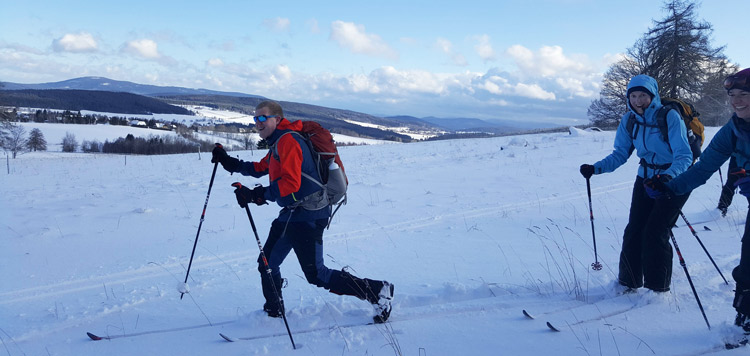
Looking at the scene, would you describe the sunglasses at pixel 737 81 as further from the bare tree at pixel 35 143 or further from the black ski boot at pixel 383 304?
the bare tree at pixel 35 143

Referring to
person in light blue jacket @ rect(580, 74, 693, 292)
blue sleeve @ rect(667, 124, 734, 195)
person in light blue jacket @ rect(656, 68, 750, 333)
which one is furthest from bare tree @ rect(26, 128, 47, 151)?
person in light blue jacket @ rect(656, 68, 750, 333)

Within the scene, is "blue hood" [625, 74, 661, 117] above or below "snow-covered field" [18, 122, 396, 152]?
above

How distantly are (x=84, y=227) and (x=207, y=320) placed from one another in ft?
18.5

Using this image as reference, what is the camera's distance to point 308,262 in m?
3.60

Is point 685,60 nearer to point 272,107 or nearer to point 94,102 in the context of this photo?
point 272,107

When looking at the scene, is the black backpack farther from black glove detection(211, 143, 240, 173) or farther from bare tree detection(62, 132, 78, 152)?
bare tree detection(62, 132, 78, 152)

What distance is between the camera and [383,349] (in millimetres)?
3227

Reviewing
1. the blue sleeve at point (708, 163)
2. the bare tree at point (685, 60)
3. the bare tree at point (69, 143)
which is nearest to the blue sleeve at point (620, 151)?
the blue sleeve at point (708, 163)

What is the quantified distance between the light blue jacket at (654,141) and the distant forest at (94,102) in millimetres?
137477

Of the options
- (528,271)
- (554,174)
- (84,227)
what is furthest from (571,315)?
(554,174)

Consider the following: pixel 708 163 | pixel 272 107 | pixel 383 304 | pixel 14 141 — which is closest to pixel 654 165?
pixel 708 163

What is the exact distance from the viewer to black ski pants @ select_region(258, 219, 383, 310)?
358 cm

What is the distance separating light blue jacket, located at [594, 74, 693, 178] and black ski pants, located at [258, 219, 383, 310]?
8.98 feet

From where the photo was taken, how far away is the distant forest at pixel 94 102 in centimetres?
11825
